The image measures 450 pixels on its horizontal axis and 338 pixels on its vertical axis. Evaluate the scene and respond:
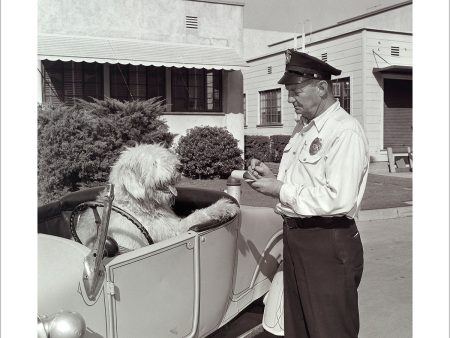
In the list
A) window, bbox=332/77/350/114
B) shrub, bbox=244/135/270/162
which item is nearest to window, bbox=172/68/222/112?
shrub, bbox=244/135/270/162

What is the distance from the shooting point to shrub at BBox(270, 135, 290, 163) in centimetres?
1709

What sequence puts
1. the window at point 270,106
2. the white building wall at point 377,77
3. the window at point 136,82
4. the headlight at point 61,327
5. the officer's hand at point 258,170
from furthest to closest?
the window at point 270,106 < the white building wall at point 377,77 < the window at point 136,82 < the officer's hand at point 258,170 < the headlight at point 61,327

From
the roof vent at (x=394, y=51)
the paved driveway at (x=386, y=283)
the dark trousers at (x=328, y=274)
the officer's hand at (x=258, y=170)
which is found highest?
the roof vent at (x=394, y=51)

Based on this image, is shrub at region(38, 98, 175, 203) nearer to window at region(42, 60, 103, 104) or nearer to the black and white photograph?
window at region(42, 60, 103, 104)

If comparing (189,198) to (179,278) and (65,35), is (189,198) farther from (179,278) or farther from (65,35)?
(65,35)

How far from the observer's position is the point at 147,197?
265 cm

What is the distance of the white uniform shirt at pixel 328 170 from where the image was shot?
220 cm

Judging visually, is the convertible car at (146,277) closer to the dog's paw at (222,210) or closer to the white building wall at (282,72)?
the dog's paw at (222,210)

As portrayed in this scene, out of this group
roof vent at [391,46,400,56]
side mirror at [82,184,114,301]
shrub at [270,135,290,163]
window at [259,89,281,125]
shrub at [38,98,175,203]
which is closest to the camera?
side mirror at [82,184,114,301]

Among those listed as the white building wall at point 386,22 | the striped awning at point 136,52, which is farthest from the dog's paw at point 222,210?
the white building wall at point 386,22

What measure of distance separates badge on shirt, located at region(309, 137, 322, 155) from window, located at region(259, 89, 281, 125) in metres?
17.5

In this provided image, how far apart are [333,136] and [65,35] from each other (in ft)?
35.9

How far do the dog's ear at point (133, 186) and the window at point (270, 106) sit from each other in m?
17.4

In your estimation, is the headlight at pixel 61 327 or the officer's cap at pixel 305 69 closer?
the headlight at pixel 61 327
